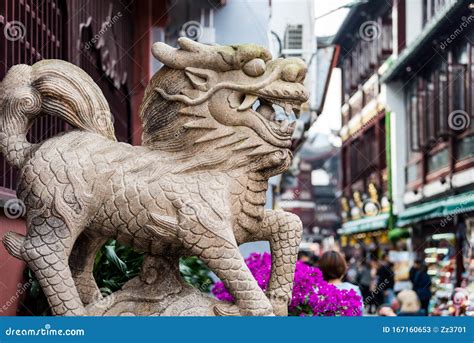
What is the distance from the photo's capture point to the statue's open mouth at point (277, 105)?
10.7ft

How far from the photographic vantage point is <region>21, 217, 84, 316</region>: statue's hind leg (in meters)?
3.18

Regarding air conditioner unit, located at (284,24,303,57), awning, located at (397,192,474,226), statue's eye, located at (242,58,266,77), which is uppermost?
air conditioner unit, located at (284,24,303,57)

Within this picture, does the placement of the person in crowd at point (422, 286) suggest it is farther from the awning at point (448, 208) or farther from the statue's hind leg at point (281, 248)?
the statue's hind leg at point (281, 248)

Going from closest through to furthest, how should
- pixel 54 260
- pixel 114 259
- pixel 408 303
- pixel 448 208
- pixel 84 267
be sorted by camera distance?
pixel 54 260 < pixel 84 267 < pixel 114 259 < pixel 408 303 < pixel 448 208

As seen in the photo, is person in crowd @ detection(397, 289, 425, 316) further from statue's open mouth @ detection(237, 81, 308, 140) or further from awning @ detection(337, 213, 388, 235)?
awning @ detection(337, 213, 388, 235)

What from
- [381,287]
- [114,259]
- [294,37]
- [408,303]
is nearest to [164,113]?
[114,259]

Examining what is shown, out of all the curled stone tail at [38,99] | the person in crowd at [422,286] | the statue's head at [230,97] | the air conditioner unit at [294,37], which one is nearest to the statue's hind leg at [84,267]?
the curled stone tail at [38,99]

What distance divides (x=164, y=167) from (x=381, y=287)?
335 inches

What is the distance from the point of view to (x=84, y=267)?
11.3 ft

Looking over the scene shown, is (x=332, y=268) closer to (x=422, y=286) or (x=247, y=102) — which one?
(x=247, y=102)

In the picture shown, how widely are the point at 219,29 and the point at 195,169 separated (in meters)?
7.36

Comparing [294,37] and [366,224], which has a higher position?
[294,37]

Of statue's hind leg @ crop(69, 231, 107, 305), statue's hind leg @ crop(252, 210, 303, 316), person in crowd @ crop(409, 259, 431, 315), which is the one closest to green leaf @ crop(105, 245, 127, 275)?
statue's hind leg @ crop(69, 231, 107, 305)
